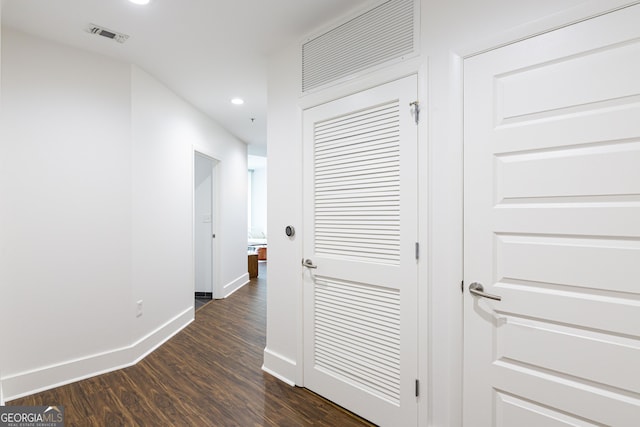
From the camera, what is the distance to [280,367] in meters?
2.54

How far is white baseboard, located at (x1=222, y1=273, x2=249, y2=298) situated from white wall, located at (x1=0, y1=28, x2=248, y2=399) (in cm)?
163

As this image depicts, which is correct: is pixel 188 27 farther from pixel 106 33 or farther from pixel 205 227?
pixel 205 227

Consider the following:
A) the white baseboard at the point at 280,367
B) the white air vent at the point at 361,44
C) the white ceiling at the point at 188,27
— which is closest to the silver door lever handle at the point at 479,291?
the white air vent at the point at 361,44

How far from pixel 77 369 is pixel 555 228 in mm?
3343

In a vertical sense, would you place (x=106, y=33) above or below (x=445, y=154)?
above

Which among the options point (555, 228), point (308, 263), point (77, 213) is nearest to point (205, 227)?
point (77, 213)

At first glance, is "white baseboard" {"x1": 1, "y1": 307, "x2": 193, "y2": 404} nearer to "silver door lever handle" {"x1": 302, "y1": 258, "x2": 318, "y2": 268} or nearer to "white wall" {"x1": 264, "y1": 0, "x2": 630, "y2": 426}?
"silver door lever handle" {"x1": 302, "y1": 258, "x2": 318, "y2": 268}

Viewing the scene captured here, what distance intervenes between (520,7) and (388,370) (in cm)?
196

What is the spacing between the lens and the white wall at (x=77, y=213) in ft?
7.47

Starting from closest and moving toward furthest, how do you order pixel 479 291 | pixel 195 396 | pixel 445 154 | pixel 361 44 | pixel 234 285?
1. pixel 479 291
2. pixel 445 154
3. pixel 361 44
4. pixel 195 396
5. pixel 234 285

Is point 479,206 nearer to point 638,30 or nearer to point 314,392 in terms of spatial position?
point 638,30

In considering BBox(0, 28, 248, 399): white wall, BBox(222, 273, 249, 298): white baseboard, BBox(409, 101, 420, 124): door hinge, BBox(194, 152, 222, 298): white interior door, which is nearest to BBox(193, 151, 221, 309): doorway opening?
BBox(194, 152, 222, 298): white interior door

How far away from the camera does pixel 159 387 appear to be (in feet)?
7.87

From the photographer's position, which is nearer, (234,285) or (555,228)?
(555,228)
